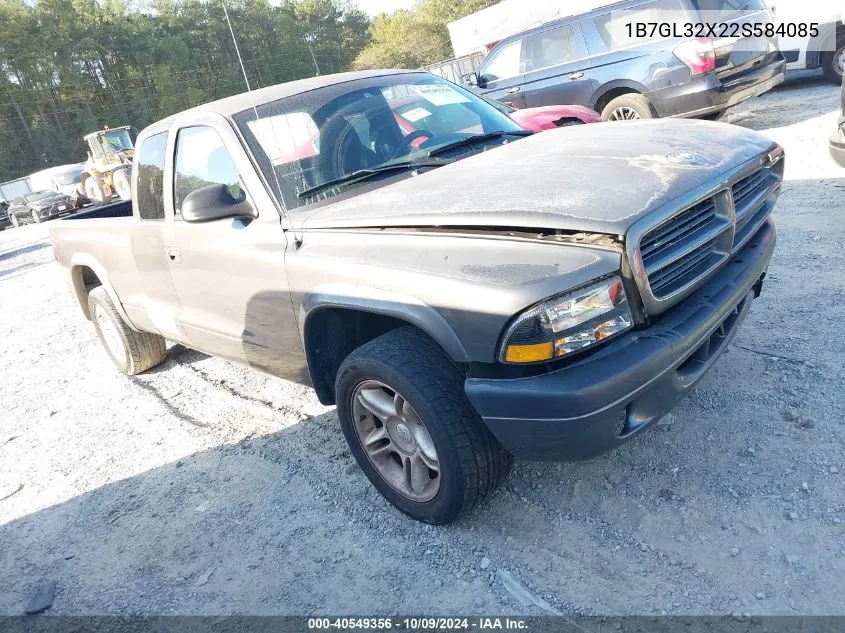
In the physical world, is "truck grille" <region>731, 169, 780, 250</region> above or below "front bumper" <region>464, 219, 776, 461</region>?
above

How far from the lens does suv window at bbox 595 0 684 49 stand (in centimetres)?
780

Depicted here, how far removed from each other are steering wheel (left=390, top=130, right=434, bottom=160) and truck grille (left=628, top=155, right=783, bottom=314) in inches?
59.9

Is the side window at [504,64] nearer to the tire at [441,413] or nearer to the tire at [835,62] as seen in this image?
the tire at [835,62]

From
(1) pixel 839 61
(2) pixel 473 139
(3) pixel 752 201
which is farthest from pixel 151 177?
(1) pixel 839 61

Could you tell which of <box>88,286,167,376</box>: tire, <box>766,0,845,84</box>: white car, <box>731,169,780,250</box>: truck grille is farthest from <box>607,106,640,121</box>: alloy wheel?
<box>88,286,167,376</box>: tire

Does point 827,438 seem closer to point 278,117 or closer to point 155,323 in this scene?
point 278,117

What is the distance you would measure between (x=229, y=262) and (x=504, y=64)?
25.7 feet

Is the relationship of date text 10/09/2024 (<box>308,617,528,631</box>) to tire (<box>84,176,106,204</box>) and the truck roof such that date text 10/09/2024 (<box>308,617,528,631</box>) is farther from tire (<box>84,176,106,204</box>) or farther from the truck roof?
tire (<box>84,176,106,204</box>)

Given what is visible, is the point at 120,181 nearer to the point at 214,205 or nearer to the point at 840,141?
the point at 214,205

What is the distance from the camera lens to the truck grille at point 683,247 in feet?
7.27

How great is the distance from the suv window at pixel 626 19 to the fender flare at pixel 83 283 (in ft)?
22.3

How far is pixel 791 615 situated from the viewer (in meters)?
1.96

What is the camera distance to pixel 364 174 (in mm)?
3139

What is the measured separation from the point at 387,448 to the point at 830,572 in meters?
1.65
